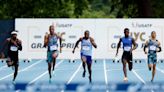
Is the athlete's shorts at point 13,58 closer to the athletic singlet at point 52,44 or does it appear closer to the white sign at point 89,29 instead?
the athletic singlet at point 52,44

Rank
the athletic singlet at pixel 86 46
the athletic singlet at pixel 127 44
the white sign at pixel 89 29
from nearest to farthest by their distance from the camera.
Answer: the athletic singlet at pixel 86 46 < the athletic singlet at pixel 127 44 < the white sign at pixel 89 29

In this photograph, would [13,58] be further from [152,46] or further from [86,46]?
[152,46]

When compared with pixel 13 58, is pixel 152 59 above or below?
below

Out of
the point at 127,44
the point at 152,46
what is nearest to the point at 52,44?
the point at 127,44

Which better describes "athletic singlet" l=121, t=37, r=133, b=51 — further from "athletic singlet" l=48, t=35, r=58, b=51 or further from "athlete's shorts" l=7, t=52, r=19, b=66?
"athlete's shorts" l=7, t=52, r=19, b=66

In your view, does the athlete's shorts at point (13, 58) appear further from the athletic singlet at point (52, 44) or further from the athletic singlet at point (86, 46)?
the athletic singlet at point (86, 46)

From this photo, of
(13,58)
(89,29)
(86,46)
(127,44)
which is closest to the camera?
(13,58)

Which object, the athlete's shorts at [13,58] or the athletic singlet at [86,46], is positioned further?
the athletic singlet at [86,46]

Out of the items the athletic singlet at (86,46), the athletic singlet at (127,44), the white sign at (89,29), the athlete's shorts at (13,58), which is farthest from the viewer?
the white sign at (89,29)

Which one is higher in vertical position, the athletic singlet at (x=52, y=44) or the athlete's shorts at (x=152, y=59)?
the athletic singlet at (x=52, y=44)

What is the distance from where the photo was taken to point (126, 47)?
62.7 ft

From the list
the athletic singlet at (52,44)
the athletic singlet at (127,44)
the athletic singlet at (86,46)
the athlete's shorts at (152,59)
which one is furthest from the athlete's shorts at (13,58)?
the athlete's shorts at (152,59)

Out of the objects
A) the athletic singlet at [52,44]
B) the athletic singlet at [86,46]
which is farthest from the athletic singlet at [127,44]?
the athletic singlet at [52,44]

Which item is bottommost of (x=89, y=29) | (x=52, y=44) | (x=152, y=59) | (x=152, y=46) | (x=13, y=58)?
(x=152, y=59)
